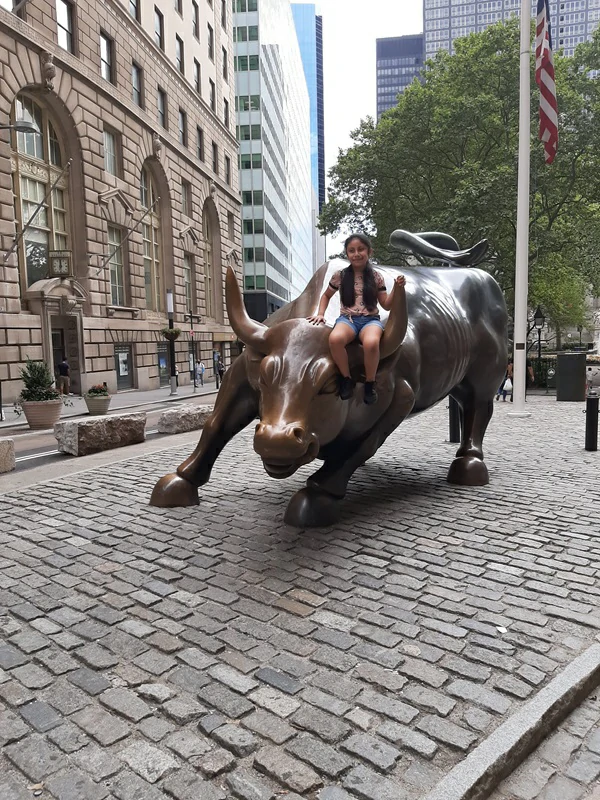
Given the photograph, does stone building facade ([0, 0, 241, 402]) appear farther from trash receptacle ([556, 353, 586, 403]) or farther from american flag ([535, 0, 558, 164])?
trash receptacle ([556, 353, 586, 403])

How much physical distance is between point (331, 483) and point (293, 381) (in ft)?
4.25

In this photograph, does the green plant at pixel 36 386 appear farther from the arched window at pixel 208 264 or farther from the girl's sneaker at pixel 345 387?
the arched window at pixel 208 264

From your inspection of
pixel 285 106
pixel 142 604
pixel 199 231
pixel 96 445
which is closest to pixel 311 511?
pixel 142 604

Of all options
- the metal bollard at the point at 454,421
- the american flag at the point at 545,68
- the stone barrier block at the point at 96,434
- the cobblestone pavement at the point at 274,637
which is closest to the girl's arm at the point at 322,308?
the cobblestone pavement at the point at 274,637

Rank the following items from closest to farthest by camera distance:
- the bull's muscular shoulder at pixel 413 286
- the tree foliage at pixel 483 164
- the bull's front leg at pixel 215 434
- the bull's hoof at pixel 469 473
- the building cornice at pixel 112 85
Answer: the bull's muscular shoulder at pixel 413 286
the bull's front leg at pixel 215 434
the bull's hoof at pixel 469 473
the building cornice at pixel 112 85
the tree foliage at pixel 483 164

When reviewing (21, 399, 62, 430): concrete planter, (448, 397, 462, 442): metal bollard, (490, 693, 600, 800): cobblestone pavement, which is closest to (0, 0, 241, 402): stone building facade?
(21, 399, 62, 430): concrete planter

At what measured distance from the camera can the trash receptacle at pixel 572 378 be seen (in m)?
17.4

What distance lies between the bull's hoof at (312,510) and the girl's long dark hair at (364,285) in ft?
5.29

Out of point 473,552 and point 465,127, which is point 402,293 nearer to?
point 473,552

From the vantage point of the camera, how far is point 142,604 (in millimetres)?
3797

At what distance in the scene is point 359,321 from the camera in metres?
4.53

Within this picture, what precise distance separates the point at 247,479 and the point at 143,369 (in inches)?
922

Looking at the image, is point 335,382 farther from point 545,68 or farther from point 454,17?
point 454,17

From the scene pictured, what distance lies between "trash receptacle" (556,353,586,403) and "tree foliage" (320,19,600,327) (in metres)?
5.53
